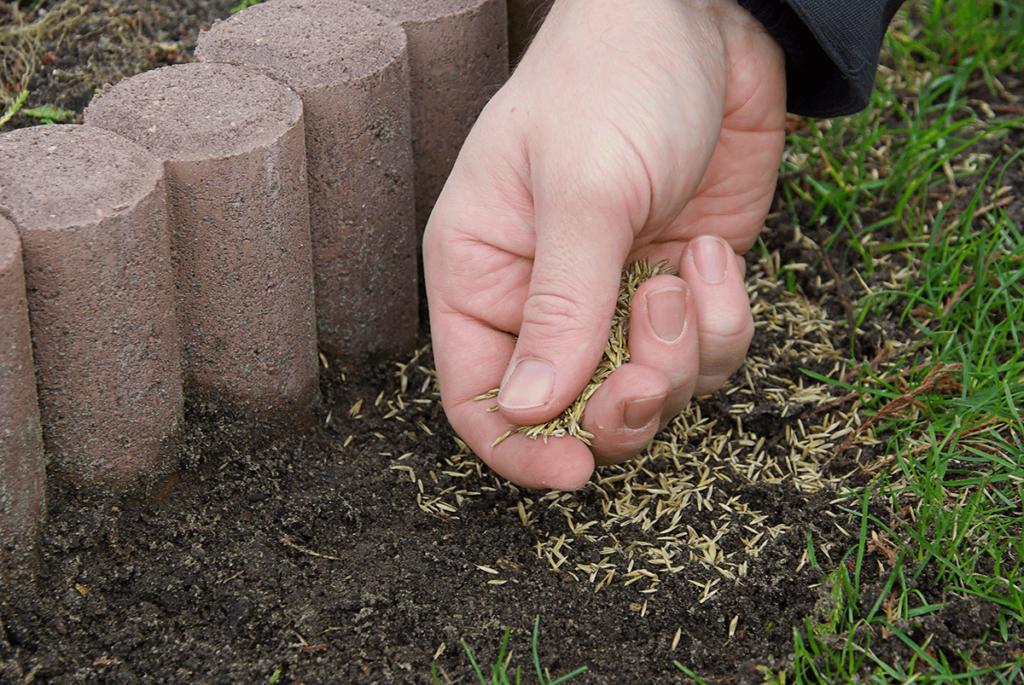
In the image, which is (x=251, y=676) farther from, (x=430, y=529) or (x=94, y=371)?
(x=94, y=371)

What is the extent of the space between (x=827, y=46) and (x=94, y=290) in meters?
1.85

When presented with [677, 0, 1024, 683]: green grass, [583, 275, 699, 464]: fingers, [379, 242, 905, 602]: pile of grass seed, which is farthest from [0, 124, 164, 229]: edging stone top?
[677, 0, 1024, 683]: green grass

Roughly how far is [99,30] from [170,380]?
155 centimetres

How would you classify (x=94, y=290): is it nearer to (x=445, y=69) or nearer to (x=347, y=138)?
(x=347, y=138)

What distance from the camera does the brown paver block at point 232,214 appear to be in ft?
6.97

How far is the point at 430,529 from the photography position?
236 centimetres

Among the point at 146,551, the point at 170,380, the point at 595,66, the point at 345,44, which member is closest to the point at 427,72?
the point at 345,44

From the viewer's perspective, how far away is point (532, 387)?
6.89ft

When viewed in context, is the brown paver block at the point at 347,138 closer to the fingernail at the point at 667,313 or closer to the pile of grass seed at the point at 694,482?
the pile of grass seed at the point at 694,482

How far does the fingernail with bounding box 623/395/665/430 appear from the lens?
2113mm

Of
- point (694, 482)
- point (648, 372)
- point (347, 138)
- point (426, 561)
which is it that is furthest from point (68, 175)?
point (694, 482)

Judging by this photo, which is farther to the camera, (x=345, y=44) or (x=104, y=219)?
(x=345, y=44)

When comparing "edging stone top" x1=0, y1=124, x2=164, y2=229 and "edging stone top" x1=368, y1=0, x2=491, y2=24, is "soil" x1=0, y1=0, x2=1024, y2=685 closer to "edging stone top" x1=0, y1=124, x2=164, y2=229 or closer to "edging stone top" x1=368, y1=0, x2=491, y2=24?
"edging stone top" x1=0, y1=124, x2=164, y2=229

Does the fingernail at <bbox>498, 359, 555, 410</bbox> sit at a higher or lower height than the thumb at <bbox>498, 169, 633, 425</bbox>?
lower
